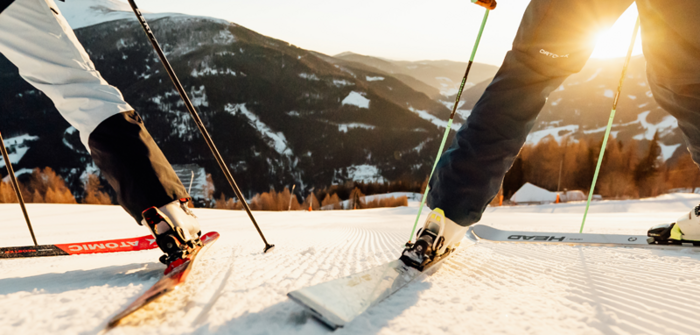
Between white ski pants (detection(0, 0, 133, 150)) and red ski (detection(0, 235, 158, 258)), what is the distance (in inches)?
16.4

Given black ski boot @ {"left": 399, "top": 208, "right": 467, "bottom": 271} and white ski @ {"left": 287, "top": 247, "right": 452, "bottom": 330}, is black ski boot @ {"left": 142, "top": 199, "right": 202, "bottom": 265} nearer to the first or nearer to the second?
white ski @ {"left": 287, "top": 247, "right": 452, "bottom": 330}

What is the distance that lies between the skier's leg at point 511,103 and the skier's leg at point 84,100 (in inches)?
38.3

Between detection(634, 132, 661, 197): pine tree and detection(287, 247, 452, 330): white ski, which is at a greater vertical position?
detection(634, 132, 661, 197): pine tree

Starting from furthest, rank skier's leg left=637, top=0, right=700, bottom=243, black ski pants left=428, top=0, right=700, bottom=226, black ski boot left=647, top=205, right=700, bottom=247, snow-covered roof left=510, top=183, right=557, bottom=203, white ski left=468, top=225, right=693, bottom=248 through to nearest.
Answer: snow-covered roof left=510, top=183, right=557, bottom=203 < white ski left=468, top=225, right=693, bottom=248 < black ski boot left=647, top=205, right=700, bottom=247 < black ski pants left=428, top=0, right=700, bottom=226 < skier's leg left=637, top=0, right=700, bottom=243

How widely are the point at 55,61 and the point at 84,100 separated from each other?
140mm

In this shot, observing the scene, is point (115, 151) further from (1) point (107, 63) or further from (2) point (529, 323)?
(1) point (107, 63)

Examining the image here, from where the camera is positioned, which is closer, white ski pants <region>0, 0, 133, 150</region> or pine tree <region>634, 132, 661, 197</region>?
white ski pants <region>0, 0, 133, 150</region>

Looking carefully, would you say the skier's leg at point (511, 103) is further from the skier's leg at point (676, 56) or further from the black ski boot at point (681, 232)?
the black ski boot at point (681, 232)

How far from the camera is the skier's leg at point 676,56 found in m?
0.89

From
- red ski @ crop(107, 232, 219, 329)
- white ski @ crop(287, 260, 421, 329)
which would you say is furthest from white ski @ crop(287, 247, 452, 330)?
red ski @ crop(107, 232, 219, 329)

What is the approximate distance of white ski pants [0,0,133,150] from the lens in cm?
93

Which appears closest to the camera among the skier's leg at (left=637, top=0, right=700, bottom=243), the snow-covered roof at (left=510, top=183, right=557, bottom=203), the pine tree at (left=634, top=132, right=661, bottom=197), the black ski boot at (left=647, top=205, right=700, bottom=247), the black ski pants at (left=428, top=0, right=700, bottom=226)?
the skier's leg at (left=637, top=0, right=700, bottom=243)

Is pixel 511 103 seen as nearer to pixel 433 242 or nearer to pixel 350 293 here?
pixel 433 242

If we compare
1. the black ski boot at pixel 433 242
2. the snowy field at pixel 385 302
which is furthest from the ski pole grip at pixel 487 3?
the snowy field at pixel 385 302
